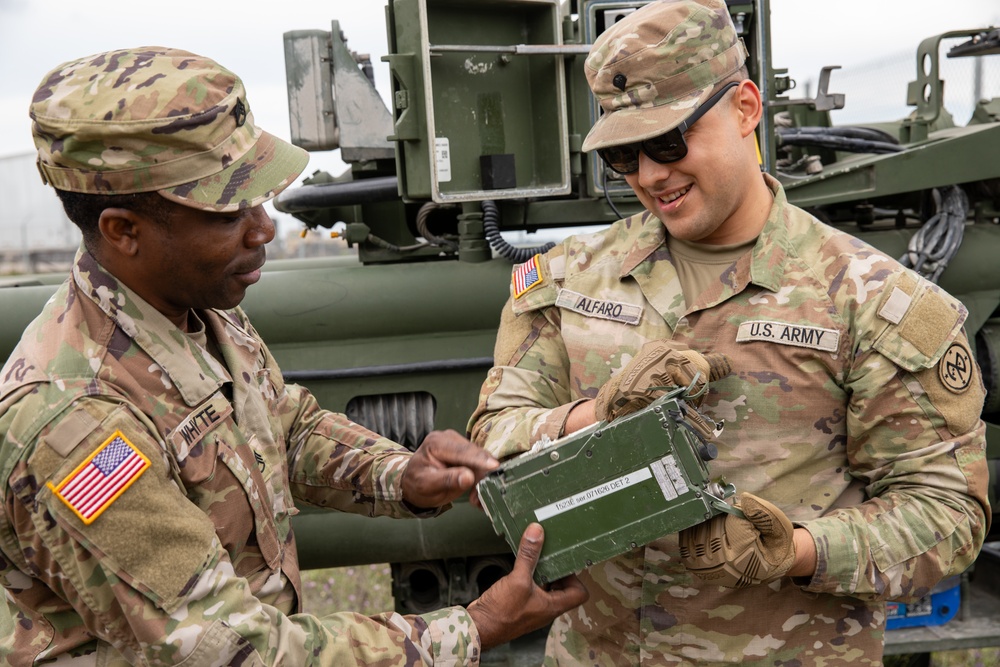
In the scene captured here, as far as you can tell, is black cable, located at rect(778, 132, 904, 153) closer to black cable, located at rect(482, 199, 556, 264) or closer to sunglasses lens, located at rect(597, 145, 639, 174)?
black cable, located at rect(482, 199, 556, 264)

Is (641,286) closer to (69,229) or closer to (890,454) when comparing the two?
(890,454)

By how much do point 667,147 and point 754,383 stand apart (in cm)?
49

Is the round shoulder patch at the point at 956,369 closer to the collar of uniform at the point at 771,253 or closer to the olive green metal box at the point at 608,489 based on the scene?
the collar of uniform at the point at 771,253

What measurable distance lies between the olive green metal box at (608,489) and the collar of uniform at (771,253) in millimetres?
375

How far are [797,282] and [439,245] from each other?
74.6 inches

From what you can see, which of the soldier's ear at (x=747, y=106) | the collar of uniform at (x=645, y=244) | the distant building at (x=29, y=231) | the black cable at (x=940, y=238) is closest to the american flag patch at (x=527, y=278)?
the collar of uniform at (x=645, y=244)

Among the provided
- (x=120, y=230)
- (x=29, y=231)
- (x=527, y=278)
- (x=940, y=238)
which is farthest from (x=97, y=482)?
(x=29, y=231)

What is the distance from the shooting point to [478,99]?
3.52 m

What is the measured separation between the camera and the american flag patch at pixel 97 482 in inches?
61.9

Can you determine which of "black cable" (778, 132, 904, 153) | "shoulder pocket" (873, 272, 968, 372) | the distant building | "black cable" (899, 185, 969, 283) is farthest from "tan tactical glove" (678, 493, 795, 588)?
the distant building

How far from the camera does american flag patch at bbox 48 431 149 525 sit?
5.16 feet

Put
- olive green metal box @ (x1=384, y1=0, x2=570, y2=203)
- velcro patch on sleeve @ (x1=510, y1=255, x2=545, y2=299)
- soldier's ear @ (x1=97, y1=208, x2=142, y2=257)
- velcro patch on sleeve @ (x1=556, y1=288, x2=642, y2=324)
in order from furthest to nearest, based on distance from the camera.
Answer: olive green metal box @ (x1=384, y1=0, x2=570, y2=203) → velcro patch on sleeve @ (x1=510, y1=255, x2=545, y2=299) → velcro patch on sleeve @ (x1=556, y1=288, x2=642, y2=324) → soldier's ear @ (x1=97, y1=208, x2=142, y2=257)

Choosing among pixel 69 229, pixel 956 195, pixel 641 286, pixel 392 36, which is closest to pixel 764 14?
pixel 956 195

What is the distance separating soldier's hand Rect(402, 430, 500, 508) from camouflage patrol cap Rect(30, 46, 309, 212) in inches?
27.0
